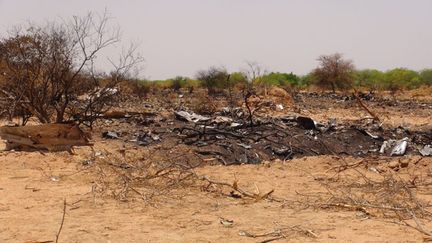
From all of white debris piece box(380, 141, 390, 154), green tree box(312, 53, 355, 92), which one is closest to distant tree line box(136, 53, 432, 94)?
green tree box(312, 53, 355, 92)

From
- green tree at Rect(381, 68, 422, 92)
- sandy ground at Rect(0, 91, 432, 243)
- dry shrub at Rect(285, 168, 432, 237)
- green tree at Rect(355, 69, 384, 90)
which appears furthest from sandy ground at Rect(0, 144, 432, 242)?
green tree at Rect(355, 69, 384, 90)

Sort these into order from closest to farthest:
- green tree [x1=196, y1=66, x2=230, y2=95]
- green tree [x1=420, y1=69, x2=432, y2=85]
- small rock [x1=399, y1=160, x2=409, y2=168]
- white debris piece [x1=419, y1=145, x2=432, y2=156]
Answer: small rock [x1=399, y1=160, x2=409, y2=168] < white debris piece [x1=419, y1=145, x2=432, y2=156] < green tree [x1=196, y1=66, x2=230, y2=95] < green tree [x1=420, y1=69, x2=432, y2=85]

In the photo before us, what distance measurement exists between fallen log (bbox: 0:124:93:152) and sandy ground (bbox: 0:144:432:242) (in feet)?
5.48

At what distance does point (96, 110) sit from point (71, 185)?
6.05m

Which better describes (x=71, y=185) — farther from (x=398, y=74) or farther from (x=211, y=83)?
(x=398, y=74)

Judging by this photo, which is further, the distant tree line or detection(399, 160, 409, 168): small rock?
the distant tree line

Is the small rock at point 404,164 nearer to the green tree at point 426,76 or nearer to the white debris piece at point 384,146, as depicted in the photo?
the white debris piece at point 384,146

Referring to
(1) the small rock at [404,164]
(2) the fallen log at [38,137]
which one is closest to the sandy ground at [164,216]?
(2) the fallen log at [38,137]

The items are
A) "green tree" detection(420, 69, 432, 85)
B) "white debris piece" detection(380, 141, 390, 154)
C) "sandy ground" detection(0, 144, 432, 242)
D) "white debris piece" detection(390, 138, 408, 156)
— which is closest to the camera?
"sandy ground" detection(0, 144, 432, 242)

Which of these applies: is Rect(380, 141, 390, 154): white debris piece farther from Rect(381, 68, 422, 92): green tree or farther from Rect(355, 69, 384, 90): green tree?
Rect(355, 69, 384, 90): green tree

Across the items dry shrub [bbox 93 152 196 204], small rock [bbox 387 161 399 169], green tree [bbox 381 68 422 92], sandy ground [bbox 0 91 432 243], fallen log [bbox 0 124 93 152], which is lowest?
small rock [bbox 387 161 399 169]

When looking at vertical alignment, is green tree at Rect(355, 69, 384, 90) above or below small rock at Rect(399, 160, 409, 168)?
above

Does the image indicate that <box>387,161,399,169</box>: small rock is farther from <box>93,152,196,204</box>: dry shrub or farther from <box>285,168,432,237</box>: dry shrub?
<box>93,152,196,204</box>: dry shrub

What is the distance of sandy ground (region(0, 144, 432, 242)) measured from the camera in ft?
15.8
